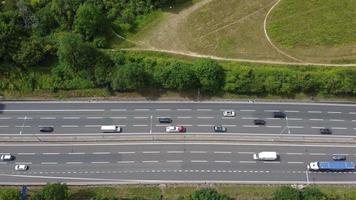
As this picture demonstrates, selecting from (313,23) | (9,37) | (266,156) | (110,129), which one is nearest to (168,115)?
(110,129)

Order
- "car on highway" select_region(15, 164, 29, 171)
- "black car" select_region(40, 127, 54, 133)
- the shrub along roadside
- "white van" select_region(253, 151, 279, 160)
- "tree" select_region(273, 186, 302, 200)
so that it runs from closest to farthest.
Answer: "tree" select_region(273, 186, 302, 200) → "car on highway" select_region(15, 164, 29, 171) → "white van" select_region(253, 151, 279, 160) → "black car" select_region(40, 127, 54, 133) → the shrub along roadside

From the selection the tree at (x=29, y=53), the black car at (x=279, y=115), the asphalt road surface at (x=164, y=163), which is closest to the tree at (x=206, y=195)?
the asphalt road surface at (x=164, y=163)

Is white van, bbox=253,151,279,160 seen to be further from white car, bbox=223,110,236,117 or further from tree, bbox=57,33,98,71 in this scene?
tree, bbox=57,33,98,71

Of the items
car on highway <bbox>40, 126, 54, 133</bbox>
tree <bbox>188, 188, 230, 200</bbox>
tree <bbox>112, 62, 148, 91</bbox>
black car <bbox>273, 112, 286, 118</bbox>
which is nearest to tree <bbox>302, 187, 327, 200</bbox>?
tree <bbox>188, 188, 230, 200</bbox>

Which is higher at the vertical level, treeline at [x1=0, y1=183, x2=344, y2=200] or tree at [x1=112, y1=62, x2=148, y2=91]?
tree at [x1=112, y1=62, x2=148, y2=91]

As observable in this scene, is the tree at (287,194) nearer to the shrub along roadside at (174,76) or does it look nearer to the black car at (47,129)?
the shrub along roadside at (174,76)

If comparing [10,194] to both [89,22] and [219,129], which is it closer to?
[89,22]
